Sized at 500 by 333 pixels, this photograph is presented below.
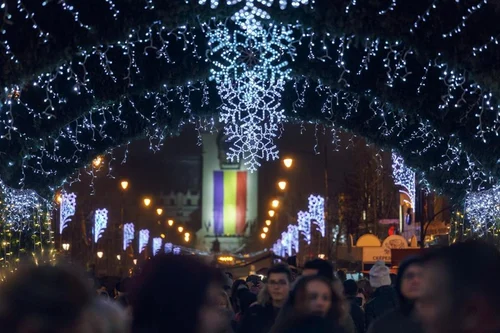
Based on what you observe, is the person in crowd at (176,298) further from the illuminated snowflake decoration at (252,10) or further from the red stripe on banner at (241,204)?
the red stripe on banner at (241,204)

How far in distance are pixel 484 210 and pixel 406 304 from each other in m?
13.0

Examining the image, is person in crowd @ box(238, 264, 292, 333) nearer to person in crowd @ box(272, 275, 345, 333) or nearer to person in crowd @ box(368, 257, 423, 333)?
person in crowd @ box(368, 257, 423, 333)

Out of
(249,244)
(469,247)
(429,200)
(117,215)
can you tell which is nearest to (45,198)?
(469,247)

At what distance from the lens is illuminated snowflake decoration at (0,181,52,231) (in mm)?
19969

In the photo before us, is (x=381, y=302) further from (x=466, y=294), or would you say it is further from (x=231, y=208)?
(x=231, y=208)

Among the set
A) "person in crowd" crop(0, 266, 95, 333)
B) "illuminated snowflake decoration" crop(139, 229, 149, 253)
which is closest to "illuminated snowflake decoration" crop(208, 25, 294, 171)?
"person in crowd" crop(0, 266, 95, 333)

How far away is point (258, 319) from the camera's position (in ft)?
34.8

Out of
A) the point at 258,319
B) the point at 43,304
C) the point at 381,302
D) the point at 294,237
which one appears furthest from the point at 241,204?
the point at 43,304

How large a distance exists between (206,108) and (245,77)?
297 cm

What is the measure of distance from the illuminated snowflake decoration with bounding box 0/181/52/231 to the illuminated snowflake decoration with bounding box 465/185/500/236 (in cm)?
909

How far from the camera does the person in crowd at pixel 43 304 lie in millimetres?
3623

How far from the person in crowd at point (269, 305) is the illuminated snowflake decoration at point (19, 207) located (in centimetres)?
967

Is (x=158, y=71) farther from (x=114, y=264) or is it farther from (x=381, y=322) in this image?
(x=114, y=264)

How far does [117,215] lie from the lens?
9069 centimetres
